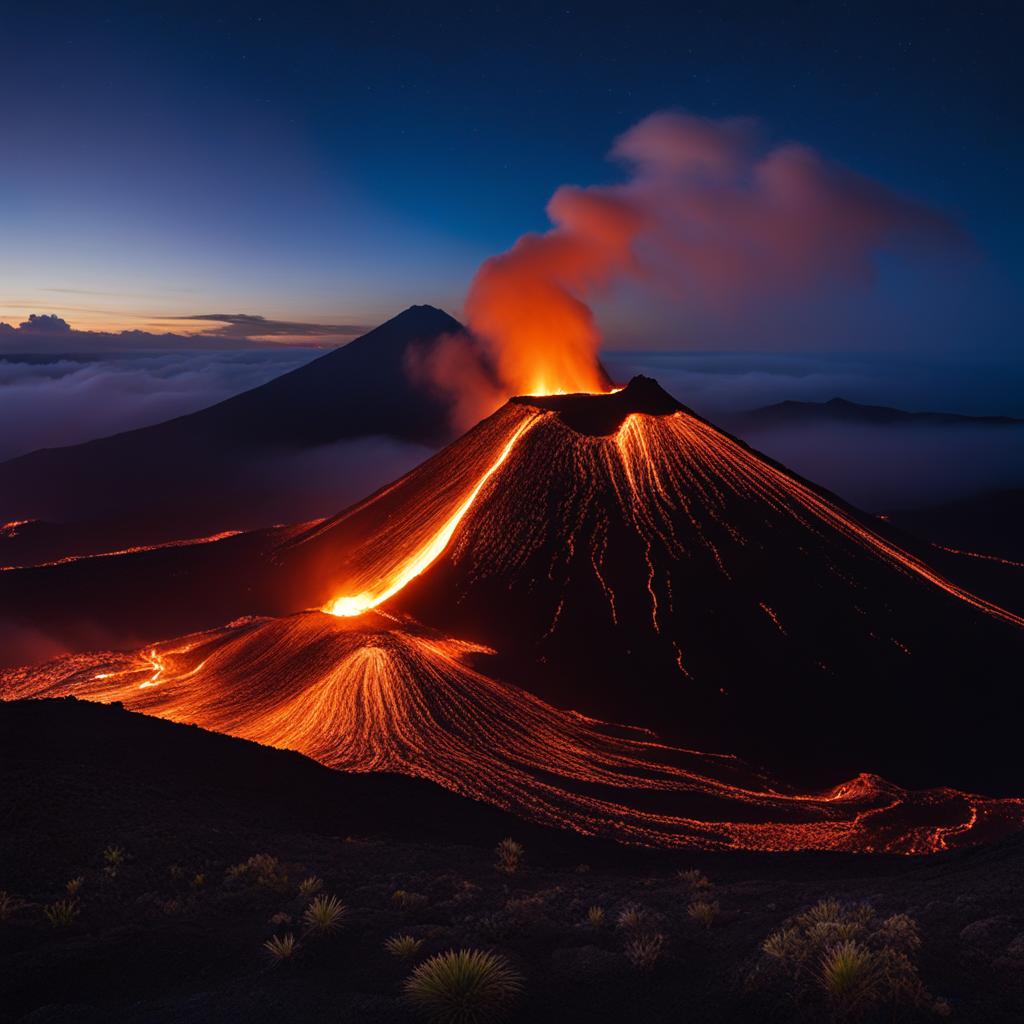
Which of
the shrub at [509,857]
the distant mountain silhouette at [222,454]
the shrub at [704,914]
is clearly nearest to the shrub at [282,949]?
the shrub at [704,914]

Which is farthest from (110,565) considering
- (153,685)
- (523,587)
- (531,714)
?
(531,714)

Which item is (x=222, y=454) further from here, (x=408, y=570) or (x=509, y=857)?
(x=509, y=857)

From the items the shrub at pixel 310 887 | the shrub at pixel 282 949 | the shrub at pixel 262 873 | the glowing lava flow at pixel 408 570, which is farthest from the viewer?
the glowing lava flow at pixel 408 570

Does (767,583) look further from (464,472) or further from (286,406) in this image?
(286,406)

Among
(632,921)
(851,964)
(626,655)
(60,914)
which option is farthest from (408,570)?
(851,964)

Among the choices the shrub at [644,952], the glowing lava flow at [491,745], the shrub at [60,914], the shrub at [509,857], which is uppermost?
the shrub at [644,952]

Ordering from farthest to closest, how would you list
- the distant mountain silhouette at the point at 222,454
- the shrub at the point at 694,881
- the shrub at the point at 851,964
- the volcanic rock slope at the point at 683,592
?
the distant mountain silhouette at the point at 222,454 < the volcanic rock slope at the point at 683,592 < the shrub at the point at 694,881 < the shrub at the point at 851,964

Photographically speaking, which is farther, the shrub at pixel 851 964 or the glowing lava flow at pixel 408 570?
the glowing lava flow at pixel 408 570

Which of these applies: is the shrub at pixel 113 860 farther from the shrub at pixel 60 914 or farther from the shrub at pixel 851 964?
the shrub at pixel 851 964

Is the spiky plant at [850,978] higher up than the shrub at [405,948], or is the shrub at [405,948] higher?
the spiky plant at [850,978]
